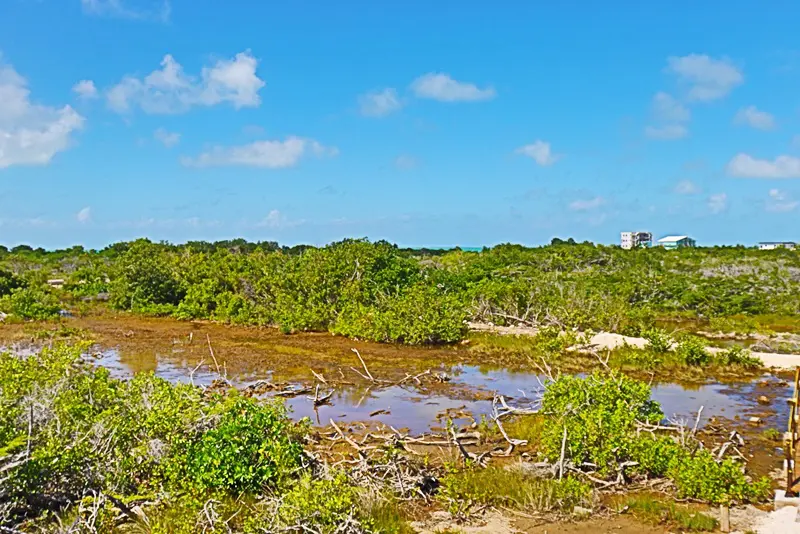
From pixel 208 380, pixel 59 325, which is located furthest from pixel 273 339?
pixel 59 325

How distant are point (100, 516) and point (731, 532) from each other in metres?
6.18

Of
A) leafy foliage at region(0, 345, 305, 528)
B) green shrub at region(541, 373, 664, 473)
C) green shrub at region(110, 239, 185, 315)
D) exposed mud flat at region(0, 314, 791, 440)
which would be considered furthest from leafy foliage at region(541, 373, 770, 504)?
green shrub at region(110, 239, 185, 315)

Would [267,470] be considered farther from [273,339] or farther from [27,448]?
[273,339]

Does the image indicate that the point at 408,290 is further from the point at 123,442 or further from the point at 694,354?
the point at 123,442

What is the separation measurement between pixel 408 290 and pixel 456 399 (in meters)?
8.33

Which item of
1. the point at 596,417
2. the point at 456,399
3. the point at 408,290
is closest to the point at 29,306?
the point at 408,290

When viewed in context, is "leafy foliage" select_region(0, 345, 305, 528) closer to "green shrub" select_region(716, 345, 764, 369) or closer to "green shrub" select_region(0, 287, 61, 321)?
"green shrub" select_region(716, 345, 764, 369)

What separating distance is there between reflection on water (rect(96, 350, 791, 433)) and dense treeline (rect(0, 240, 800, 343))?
480 centimetres

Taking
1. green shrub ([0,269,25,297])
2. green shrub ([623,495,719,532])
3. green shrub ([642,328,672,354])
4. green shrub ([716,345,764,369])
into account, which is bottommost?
green shrub ([623,495,719,532])

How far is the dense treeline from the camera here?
20.2 metres

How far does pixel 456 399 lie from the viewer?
12.8m

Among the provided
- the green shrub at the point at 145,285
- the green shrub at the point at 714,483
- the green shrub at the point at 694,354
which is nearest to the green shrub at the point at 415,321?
the green shrub at the point at 694,354

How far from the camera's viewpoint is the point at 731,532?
21.5ft

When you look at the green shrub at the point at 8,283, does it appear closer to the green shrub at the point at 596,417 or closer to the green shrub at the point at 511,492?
the green shrub at the point at 511,492
